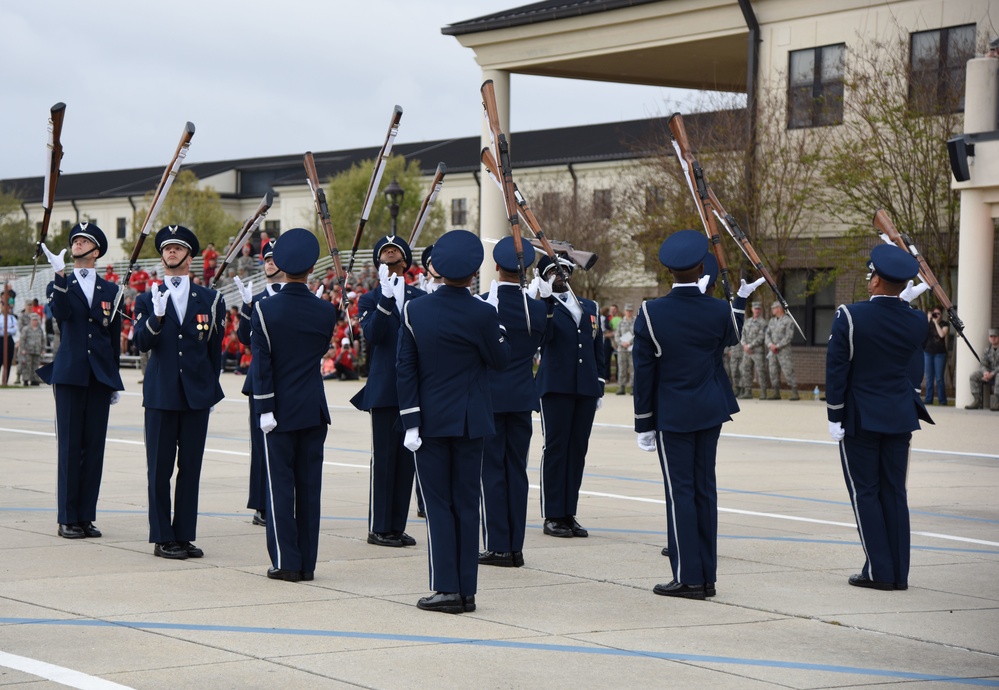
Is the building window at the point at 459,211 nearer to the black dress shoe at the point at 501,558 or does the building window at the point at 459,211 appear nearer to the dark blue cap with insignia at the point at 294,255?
the black dress shoe at the point at 501,558

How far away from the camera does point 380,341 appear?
33.1 feet

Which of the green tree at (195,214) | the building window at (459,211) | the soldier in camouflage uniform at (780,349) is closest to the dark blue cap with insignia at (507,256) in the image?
the soldier in camouflage uniform at (780,349)

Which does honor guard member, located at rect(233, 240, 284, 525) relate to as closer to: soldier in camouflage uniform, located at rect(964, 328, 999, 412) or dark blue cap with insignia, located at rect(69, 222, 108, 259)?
dark blue cap with insignia, located at rect(69, 222, 108, 259)

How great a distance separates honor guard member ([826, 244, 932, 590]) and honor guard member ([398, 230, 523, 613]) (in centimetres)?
223

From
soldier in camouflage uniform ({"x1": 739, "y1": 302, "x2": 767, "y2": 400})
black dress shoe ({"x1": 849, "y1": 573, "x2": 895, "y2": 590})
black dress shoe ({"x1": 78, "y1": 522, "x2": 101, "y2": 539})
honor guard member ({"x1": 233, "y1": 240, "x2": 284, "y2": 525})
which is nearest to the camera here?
black dress shoe ({"x1": 849, "y1": 573, "x2": 895, "y2": 590})

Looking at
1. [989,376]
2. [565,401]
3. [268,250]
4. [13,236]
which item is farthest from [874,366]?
[13,236]

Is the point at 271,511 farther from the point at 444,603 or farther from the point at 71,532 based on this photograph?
the point at 71,532

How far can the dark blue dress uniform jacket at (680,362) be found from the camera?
27.5 ft

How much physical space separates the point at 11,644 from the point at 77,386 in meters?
3.78

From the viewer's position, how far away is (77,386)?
400 inches

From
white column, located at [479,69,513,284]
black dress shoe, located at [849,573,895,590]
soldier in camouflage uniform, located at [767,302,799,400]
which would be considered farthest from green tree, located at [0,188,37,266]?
black dress shoe, located at [849,573,895,590]

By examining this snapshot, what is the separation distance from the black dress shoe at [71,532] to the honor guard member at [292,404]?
2084 millimetres

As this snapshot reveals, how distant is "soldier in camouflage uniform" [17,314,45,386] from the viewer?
1236 inches

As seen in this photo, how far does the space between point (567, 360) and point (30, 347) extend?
23.6 metres
